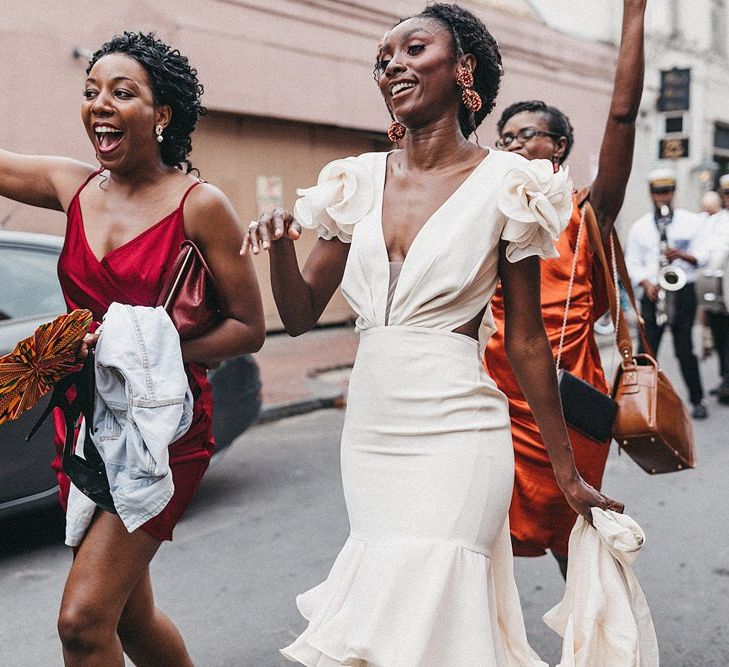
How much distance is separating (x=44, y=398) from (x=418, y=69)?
2863 mm

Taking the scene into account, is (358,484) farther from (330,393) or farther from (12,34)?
(12,34)

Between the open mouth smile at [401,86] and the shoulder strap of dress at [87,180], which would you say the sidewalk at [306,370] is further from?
the open mouth smile at [401,86]

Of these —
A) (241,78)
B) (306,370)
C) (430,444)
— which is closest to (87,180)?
(430,444)

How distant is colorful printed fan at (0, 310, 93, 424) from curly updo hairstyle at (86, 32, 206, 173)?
70 centimetres

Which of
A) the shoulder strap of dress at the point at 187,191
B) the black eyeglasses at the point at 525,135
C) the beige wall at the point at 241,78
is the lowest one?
the shoulder strap of dress at the point at 187,191

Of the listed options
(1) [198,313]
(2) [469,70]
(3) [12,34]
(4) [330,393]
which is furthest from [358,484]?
(3) [12,34]

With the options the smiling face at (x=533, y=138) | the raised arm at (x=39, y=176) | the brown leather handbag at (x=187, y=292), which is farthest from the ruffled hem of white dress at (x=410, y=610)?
the smiling face at (x=533, y=138)

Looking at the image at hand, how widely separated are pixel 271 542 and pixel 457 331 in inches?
111

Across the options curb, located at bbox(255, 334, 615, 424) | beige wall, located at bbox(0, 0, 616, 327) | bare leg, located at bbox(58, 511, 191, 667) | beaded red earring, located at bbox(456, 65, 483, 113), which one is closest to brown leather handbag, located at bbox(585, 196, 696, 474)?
beaded red earring, located at bbox(456, 65, 483, 113)

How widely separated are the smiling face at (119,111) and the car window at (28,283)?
2467 millimetres

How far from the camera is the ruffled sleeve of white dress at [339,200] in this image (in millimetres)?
2303

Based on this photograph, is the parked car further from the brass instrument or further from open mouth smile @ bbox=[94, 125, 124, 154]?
the brass instrument

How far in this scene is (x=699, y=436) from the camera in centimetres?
717

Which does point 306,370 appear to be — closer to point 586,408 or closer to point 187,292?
point 586,408
